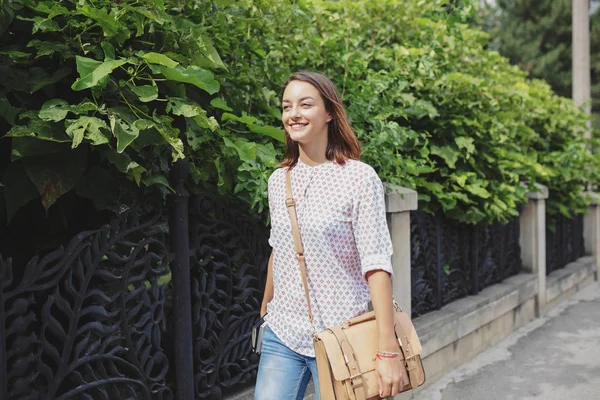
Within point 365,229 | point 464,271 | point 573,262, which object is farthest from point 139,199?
point 573,262

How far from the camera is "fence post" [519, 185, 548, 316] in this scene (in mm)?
7785

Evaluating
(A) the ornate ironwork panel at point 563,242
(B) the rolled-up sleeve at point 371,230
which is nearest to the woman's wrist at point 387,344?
(B) the rolled-up sleeve at point 371,230

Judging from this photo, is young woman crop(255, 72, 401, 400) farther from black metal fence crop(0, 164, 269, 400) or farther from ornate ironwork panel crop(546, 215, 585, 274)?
ornate ironwork panel crop(546, 215, 585, 274)

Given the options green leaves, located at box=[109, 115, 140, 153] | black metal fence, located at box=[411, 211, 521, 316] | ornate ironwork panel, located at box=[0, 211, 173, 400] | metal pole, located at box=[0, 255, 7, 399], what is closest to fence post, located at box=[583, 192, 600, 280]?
black metal fence, located at box=[411, 211, 521, 316]

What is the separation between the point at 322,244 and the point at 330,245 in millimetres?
30

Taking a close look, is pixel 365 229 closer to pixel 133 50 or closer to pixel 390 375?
pixel 390 375

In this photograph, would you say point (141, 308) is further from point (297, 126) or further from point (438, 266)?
point (438, 266)

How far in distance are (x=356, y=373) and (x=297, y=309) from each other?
35 cm

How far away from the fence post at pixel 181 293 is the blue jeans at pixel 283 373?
73 centimetres

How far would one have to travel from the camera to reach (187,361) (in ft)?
10.2

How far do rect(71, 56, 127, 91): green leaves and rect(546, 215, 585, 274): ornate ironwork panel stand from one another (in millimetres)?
7867

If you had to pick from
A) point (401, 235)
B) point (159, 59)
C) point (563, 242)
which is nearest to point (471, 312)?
point (401, 235)

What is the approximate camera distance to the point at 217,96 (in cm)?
350

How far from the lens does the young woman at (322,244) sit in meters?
2.27
